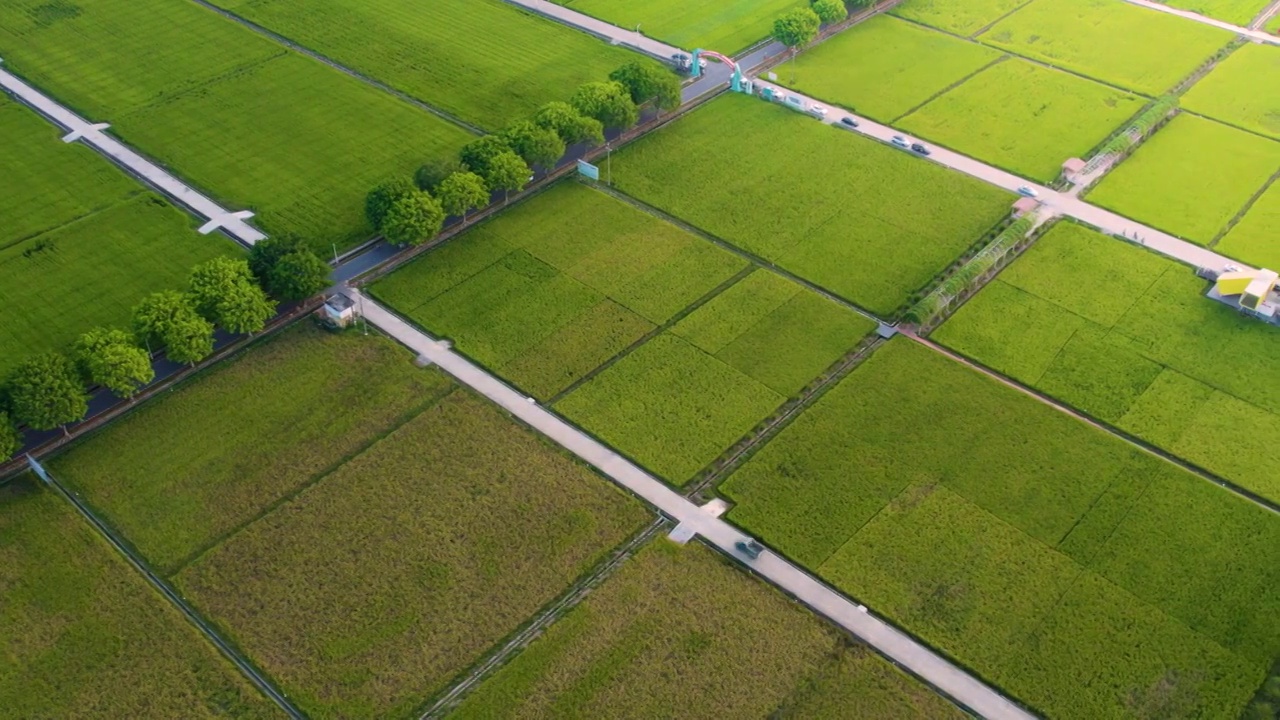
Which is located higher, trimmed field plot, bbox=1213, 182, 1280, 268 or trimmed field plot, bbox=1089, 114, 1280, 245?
trimmed field plot, bbox=1089, 114, 1280, 245

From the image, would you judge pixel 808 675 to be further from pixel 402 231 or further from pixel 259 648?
pixel 402 231

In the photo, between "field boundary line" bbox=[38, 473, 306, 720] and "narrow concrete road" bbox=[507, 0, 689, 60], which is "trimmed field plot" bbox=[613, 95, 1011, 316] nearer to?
"narrow concrete road" bbox=[507, 0, 689, 60]

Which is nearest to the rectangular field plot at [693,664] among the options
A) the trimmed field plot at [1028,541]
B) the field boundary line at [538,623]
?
the field boundary line at [538,623]

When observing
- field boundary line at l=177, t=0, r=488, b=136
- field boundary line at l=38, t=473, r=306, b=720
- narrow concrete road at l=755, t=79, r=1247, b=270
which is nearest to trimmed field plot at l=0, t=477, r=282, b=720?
field boundary line at l=38, t=473, r=306, b=720

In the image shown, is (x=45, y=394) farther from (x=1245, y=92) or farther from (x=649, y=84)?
(x=1245, y=92)

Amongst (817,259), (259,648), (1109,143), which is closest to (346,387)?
(259,648)

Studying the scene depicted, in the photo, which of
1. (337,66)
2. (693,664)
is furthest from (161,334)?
(337,66)

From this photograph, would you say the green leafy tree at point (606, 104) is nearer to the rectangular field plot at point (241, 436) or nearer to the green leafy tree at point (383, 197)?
the green leafy tree at point (383, 197)
